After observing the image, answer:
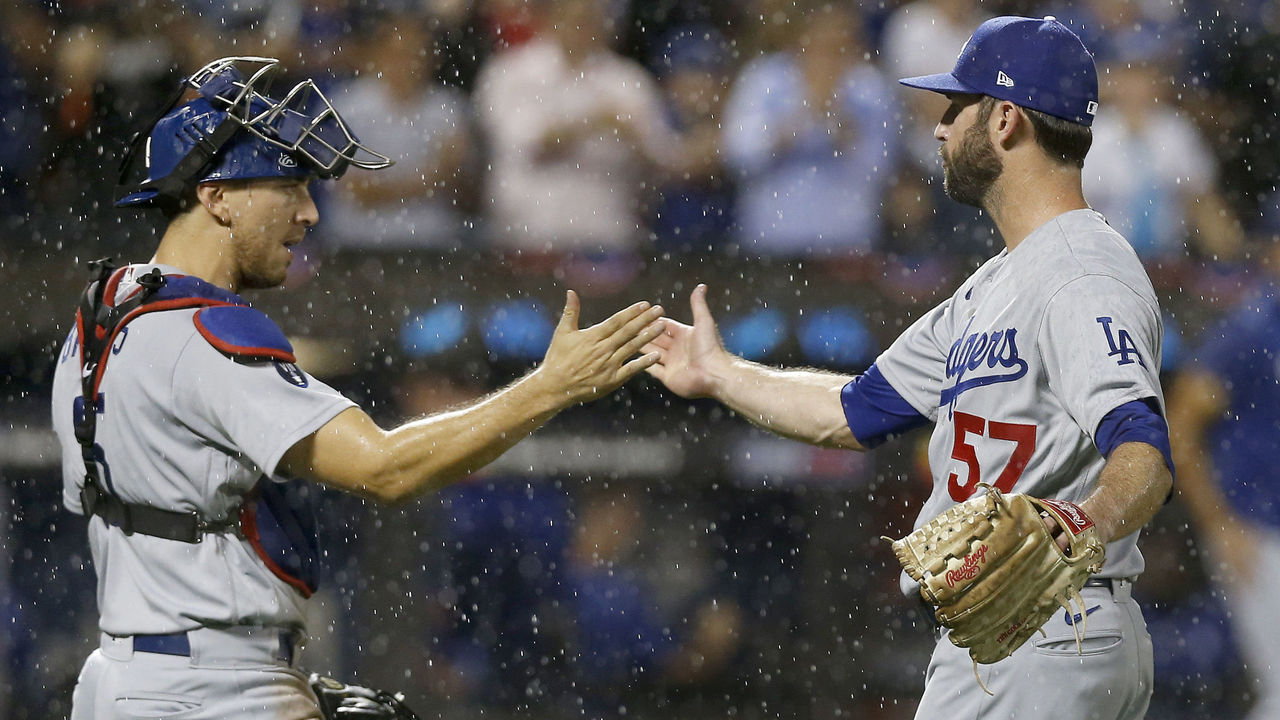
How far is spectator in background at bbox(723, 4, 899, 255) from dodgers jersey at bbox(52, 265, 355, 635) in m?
4.05

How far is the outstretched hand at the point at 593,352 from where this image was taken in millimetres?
3459

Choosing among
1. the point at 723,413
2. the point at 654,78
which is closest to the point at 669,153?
the point at 654,78

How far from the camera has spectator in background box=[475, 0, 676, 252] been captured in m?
7.18

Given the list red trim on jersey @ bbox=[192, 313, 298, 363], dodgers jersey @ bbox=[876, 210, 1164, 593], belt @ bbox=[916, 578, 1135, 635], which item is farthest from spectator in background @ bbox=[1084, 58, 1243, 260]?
red trim on jersey @ bbox=[192, 313, 298, 363]

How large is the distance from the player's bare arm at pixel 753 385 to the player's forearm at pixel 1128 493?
4.12 ft

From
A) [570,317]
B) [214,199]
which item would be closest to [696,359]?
[570,317]

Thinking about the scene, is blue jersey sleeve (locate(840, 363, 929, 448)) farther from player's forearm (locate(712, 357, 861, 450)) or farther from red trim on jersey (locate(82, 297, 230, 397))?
red trim on jersey (locate(82, 297, 230, 397))

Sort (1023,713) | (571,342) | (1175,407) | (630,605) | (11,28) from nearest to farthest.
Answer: (1023,713)
(571,342)
(1175,407)
(630,605)
(11,28)

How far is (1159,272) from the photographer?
6.75m

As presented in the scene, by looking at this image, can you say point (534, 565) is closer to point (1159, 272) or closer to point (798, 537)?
point (798, 537)

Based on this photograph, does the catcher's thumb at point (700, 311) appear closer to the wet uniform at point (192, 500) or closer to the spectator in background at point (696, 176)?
the wet uniform at point (192, 500)

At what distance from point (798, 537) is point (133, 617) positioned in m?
4.47

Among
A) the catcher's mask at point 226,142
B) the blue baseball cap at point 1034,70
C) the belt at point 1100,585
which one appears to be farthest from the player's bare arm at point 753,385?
→ the catcher's mask at point 226,142

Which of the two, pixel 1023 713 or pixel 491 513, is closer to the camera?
pixel 1023 713
